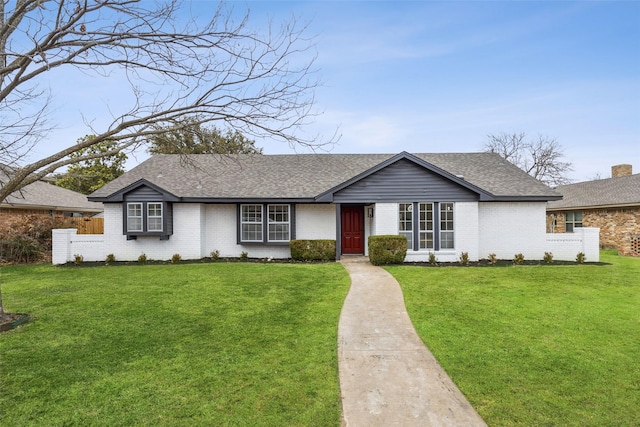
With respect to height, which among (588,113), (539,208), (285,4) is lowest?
(539,208)

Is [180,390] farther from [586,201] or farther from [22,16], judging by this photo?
[586,201]

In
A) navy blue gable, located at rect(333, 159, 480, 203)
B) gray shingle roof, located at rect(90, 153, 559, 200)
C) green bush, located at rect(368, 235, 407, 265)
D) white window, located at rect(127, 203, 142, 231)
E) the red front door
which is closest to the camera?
green bush, located at rect(368, 235, 407, 265)

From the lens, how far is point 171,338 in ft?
17.5

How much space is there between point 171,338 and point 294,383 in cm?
261

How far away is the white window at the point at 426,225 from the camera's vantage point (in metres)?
13.4

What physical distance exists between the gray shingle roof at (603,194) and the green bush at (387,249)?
13.4 meters

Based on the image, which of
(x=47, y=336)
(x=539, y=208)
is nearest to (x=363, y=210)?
(x=539, y=208)

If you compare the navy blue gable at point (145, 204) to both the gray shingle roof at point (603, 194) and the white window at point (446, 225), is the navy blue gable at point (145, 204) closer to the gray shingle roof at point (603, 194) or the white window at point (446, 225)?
the white window at point (446, 225)

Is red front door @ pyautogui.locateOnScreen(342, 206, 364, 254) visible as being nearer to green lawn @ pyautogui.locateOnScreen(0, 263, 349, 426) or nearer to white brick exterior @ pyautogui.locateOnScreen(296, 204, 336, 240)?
white brick exterior @ pyautogui.locateOnScreen(296, 204, 336, 240)

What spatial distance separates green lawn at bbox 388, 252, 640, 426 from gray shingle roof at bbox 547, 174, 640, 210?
35.0 feet

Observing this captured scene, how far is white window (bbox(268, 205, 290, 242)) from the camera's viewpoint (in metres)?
14.6

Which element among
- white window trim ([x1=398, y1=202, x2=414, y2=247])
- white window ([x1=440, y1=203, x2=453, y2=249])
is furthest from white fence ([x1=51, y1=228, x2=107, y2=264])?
white window ([x1=440, y1=203, x2=453, y2=249])

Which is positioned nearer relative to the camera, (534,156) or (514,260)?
(514,260)

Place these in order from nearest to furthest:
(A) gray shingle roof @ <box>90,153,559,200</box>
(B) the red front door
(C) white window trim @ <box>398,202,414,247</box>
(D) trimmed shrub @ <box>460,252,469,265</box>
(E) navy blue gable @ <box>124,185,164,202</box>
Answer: (D) trimmed shrub @ <box>460,252,469,265</box>, (C) white window trim @ <box>398,202,414,247</box>, (E) navy blue gable @ <box>124,185,164,202</box>, (A) gray shingle roof @ <box>90,153,559,200</box>, (B) the red front door
